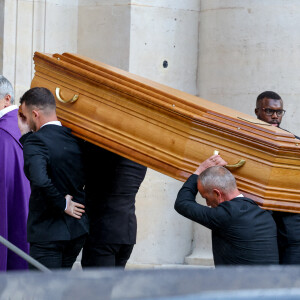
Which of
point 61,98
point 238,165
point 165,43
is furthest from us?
point 165,43

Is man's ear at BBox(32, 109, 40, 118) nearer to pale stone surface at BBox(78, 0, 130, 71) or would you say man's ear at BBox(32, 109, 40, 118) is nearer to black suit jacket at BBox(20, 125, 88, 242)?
black suit jacket at BBox(20, 125, 88, 242)

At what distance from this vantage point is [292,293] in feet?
3.21

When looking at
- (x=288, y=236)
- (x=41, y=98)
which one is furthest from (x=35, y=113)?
(x=288, y=236)

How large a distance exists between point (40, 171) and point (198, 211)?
0.75m

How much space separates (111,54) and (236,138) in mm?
2920

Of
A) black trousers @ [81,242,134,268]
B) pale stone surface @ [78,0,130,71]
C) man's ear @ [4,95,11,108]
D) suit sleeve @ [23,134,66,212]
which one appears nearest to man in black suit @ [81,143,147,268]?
black trousers @ [81,242,134,268]

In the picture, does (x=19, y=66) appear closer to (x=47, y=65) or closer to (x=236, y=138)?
(x=47, y=65)

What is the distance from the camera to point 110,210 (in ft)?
14.6

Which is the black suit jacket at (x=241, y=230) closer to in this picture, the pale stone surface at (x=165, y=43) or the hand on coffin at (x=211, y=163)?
the hand on coffin at (x=211, y=163)

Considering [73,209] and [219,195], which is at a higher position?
[219,195]

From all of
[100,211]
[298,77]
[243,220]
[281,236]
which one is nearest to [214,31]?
[298,77]

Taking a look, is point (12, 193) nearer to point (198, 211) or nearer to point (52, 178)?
point (52, 178)

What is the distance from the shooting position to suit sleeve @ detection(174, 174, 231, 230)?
11.0ft

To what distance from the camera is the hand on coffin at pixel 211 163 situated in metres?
3.54
